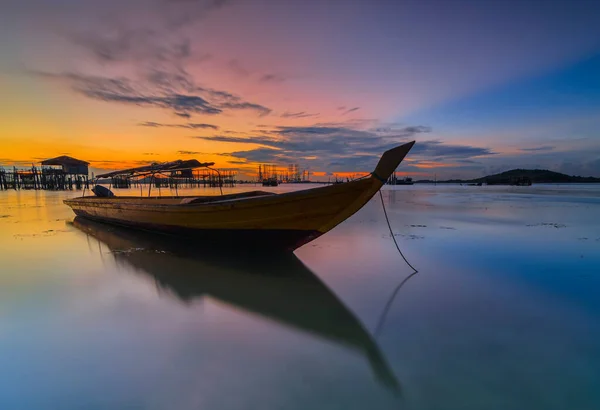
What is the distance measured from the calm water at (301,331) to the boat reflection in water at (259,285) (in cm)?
3

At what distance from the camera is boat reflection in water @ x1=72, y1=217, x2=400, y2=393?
11.8ft

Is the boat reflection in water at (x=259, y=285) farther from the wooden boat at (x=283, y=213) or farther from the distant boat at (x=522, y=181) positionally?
the distant boat at (x=522, y=181)

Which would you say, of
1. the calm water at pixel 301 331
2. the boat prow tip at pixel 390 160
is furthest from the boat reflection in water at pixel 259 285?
the boat prow tip at pixel 390 160

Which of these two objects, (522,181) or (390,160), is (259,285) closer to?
(390,160)

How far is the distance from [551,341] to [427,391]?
172cm

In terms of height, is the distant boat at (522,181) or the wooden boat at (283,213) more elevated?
the wooden boat at (283,213)

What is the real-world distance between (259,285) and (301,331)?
65.8 inches

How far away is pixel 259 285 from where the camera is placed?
5.15 meters

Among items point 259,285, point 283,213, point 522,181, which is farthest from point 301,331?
point 522,181

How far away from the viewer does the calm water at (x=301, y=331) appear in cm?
256

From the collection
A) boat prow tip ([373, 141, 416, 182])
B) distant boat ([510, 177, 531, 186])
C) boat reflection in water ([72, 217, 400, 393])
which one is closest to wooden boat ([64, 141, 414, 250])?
boat prow tip ([373, 141, 416, 182])

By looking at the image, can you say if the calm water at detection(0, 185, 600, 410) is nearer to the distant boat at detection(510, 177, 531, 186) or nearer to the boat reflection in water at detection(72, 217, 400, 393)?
the boat reflection in water at detection(72, 217, 400, 393)

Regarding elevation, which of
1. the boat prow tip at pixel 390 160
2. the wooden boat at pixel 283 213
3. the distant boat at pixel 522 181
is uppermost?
the boat prow tip at pixel 390 160

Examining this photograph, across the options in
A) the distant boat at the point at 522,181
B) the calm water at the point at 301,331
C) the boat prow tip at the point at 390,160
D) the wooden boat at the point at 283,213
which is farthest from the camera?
the distant boat at the point at 522,181
